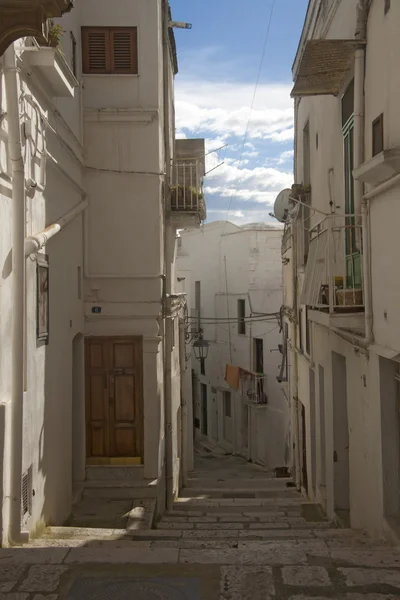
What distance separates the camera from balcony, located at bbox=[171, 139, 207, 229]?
1343 centimetres

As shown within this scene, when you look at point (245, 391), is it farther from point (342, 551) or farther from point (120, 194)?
point (342, 551)

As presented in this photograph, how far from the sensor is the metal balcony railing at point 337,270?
26.1 ft

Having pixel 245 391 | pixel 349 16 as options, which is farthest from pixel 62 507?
pixel 245 391

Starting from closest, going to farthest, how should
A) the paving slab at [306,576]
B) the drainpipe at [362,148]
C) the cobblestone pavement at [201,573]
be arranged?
the cobblestone pavement at [201,573], the paving slab at [306,576], the drainpipe at [362,148]

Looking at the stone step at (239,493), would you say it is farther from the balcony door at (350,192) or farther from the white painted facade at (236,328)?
the balcony door at (350,192)

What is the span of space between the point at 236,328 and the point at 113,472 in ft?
54.5

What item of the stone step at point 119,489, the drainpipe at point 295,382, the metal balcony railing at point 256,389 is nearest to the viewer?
the stone step at point 119,489

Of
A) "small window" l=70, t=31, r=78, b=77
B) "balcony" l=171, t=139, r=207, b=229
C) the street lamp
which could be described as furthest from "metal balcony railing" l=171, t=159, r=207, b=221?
the street lamp

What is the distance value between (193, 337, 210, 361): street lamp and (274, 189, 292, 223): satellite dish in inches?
492

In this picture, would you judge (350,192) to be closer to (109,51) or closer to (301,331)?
(109,51)

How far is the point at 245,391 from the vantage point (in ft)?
84.9

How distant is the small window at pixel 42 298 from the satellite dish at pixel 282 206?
9.22 meters

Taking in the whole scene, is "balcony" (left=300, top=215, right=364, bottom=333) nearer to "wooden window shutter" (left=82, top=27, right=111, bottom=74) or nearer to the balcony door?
the balcony door

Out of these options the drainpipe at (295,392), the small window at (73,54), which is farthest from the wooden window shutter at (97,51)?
the drainpipe at (295,392)
